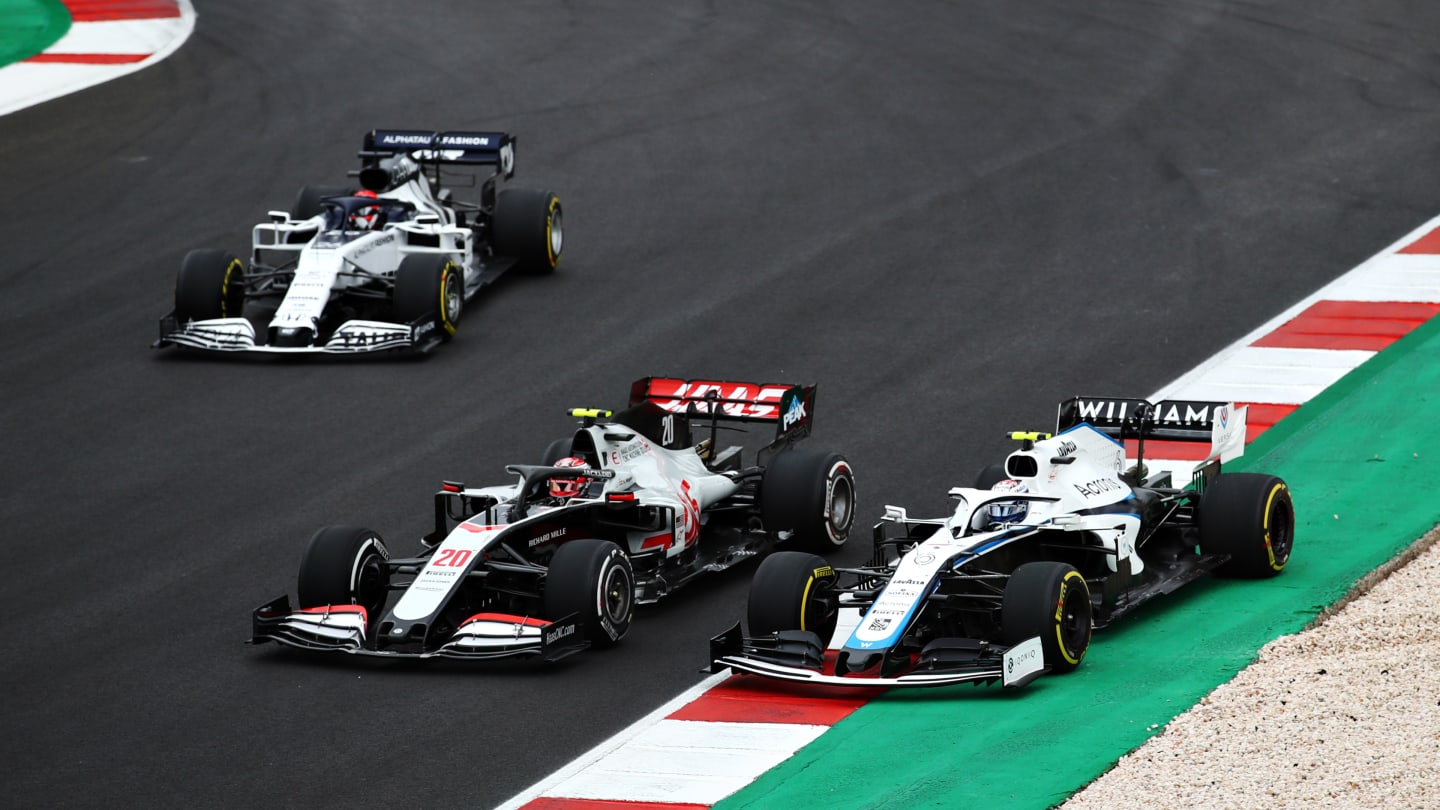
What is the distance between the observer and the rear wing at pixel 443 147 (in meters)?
22.5

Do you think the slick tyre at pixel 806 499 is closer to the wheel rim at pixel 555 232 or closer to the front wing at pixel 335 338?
the front wing at pixel 335 338

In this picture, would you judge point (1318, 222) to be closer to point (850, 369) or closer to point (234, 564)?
point (850, 369)

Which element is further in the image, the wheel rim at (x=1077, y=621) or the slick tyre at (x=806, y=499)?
the slick tyre at (x=806, y=499)

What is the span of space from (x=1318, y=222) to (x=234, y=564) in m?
13.3

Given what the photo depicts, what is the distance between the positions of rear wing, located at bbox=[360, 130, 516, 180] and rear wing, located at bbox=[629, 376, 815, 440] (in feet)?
23.8

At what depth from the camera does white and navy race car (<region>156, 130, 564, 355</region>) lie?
65.6 ft

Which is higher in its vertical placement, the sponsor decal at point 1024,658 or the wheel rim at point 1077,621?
the wheel rim at point 1077,621

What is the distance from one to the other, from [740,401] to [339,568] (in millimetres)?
3834

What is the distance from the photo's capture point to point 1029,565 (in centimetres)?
1203

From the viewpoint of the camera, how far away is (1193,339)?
19484mm

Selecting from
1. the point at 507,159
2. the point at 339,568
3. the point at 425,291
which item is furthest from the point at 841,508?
the point at 507,159

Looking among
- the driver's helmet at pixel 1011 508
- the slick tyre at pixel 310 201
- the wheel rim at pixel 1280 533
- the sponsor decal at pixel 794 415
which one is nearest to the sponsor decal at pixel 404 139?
the slick tyre at pixel 310 201

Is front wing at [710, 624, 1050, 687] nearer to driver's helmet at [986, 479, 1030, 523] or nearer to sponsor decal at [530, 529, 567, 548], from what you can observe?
driver's helmet at [986, 479, 1030, 523]

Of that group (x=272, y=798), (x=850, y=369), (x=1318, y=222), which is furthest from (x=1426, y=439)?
(x=272, y=798)
